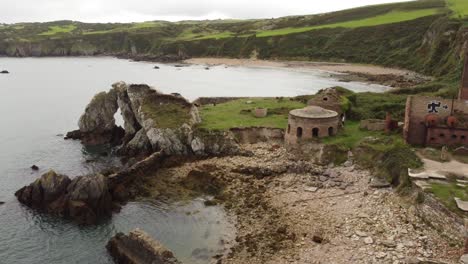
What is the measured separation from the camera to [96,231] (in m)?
32.7

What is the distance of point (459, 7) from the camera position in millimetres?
140000

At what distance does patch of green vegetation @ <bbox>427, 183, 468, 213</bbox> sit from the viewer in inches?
1135

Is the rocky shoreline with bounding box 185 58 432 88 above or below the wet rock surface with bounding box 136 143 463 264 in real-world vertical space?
above

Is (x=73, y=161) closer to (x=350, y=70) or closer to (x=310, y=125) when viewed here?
(x=310, y=125)

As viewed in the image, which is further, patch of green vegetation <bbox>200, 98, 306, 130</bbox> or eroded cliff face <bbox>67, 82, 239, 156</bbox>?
patch of green vegetation <bbox>200, 98, 306, 130</bbox>

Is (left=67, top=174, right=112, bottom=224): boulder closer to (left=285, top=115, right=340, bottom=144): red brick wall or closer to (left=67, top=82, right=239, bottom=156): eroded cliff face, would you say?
(left=67, top=82, right=239, bottom=156): eroded cliff face

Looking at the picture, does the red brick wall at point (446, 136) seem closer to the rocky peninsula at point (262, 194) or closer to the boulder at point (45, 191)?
the rocky peninsula at point (262, 194)

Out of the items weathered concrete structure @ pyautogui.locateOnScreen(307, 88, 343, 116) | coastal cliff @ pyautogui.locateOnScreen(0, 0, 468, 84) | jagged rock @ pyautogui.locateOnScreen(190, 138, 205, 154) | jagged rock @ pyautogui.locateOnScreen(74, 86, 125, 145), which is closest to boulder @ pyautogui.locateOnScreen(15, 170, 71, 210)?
jagged rock @ pyautogui.locateOnScreen(190, 138, 205, 154)

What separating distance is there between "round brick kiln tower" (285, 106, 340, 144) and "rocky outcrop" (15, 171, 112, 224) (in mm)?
18584

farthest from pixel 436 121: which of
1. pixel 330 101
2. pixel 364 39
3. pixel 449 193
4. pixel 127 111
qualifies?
pixel 364 39

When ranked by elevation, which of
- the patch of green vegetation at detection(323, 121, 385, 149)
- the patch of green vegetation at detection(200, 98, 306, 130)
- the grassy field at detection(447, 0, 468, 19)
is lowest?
the patch of green vegetation at detection(323, 121, 385, 149)

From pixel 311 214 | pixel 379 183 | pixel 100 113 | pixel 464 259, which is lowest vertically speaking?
pixel 311 214

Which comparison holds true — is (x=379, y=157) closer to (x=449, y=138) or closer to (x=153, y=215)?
(x=449, y=138)

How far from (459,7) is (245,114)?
115m
